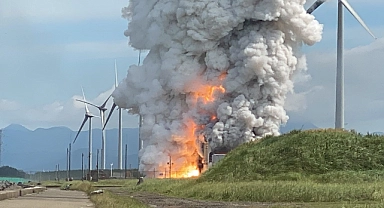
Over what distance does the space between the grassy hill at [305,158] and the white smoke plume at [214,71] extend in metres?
28.5

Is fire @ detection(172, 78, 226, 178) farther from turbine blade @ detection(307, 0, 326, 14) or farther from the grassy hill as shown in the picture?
the grassy hill

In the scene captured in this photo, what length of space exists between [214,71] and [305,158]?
130ft

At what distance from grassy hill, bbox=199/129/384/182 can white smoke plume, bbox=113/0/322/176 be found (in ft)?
93.4

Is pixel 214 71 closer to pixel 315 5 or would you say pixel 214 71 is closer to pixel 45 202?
pixel 315 5

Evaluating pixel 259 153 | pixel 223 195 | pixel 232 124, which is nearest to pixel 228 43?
pixel 232 124

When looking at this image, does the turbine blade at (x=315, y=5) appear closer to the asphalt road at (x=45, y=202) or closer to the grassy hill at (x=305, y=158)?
the grassy hill at (x=305, y=158)

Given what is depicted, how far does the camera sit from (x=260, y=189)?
44.0 m

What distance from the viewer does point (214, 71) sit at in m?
95.1

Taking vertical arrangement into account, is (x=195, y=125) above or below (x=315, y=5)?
below

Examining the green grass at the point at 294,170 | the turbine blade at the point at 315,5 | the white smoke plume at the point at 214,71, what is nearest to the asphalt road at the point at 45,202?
the green grass at the point at 294,170

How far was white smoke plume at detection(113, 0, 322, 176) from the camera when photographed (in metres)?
91.7

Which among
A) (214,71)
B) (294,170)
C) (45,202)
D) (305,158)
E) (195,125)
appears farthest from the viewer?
(195,125)

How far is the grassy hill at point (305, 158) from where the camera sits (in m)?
55.2

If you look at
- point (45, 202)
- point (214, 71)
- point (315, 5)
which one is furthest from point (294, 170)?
point (315, 5)
